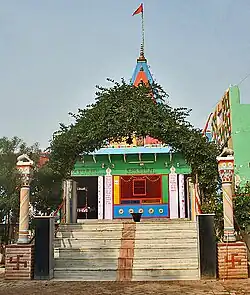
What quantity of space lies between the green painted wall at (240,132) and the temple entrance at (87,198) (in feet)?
22.5

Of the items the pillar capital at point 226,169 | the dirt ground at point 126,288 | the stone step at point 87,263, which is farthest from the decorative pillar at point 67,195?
the pillar capital at point 226,169

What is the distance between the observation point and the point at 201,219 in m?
8.50

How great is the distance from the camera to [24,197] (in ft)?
29.6

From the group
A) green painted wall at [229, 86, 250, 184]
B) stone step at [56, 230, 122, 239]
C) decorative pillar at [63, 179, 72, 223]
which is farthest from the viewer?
green painted wall at [229, 86, 250, 184]

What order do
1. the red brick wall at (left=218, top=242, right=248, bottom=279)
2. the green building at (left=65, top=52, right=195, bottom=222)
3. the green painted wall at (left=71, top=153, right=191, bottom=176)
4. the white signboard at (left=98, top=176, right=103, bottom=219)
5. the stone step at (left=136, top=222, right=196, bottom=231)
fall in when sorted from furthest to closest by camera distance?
the green painted wall at (left=71, top=153, right=191, bottom=176) < the white signboard at (left=98, top=176, right=103, bottom=219) < the green building at (left=65, top=52, right=195, bottom=222) < the stone step at (left=136, top=222, right=196, bottom=231) < the red brick wall at (left=218, top=242, right=248, bottom=279)

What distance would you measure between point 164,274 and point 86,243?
2.42m

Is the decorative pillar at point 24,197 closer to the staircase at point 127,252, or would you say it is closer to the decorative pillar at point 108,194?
the staircase at point 127,252

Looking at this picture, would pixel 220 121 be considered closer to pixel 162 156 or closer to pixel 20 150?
pixel 162 156

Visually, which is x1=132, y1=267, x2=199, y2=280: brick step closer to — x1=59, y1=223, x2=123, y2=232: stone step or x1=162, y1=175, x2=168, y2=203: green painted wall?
x1=59, y1=223, x2=123, y2=232: stone step

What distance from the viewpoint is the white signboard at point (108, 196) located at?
1933 centimetres

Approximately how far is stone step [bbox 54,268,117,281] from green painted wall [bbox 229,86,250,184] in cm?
1180

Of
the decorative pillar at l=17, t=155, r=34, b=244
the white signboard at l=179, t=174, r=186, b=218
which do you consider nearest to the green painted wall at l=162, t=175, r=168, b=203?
the white signboard at l=179, t=174, r=186, b=218

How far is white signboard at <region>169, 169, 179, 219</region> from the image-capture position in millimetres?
19062

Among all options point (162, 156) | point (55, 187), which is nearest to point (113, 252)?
point (55, 187)
